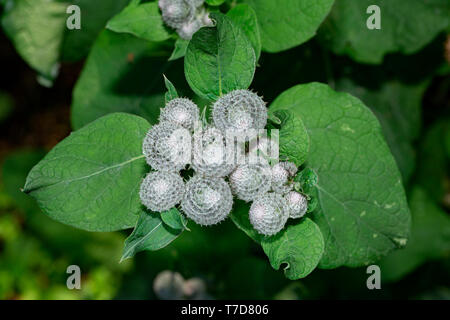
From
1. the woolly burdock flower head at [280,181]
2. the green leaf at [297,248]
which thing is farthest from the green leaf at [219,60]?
the green leaf at [297,248]

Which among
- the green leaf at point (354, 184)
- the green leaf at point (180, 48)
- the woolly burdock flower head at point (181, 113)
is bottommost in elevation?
the green leaf at point (354, 184)

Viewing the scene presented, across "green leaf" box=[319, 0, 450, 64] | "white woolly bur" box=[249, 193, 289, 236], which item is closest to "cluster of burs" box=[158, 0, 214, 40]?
"white woolly bur" box=[249, 193, 289, 236]

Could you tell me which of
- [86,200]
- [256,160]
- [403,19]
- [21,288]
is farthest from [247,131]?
[21,288]

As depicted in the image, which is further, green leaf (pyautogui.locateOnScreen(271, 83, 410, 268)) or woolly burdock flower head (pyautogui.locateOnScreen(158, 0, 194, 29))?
green leaf (pyautogui.locateOnScreen(271, 83, 410, 268))

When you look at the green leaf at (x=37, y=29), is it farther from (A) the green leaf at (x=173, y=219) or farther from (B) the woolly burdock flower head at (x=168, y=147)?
(A) the green leaf at (x=173, y=219)

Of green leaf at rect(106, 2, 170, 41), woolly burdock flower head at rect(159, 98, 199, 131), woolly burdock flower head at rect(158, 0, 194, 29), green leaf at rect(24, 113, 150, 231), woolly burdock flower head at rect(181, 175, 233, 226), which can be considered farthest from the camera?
green leaf at rect(106, 2, 170, 41)

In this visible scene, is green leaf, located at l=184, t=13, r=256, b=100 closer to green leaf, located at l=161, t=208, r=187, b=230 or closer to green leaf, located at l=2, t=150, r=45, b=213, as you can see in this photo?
green leaf, located at l=161, t=208, r=187, b=230

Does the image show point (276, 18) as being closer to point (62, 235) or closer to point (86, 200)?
point (86, 200)

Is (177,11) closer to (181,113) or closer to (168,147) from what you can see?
(181,113)
